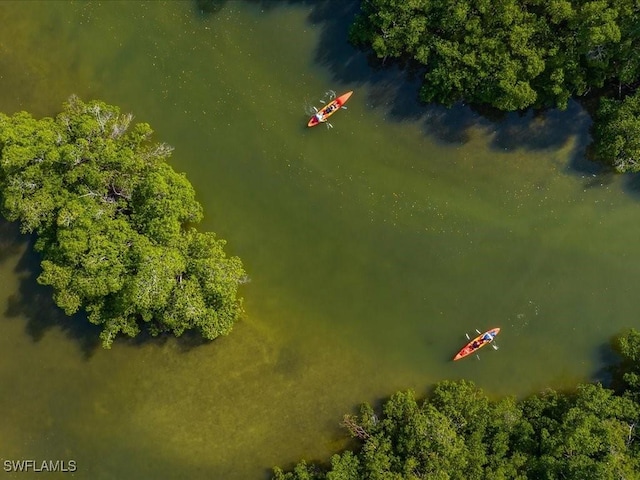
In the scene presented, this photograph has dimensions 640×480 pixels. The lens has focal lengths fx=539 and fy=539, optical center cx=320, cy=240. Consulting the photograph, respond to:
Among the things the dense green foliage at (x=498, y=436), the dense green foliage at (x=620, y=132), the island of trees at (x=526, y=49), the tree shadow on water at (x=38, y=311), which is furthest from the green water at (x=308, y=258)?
the island of trees at (x=526, y=49)

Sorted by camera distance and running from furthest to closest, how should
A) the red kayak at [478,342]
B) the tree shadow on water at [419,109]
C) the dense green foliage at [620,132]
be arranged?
the tree shadow on water at [419,109], the red kayak at [478,342], the dense green foliage at [620,132]

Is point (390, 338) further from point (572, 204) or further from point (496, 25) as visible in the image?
point (496, 25)

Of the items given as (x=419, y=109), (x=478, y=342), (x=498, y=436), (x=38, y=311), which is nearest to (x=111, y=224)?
(x=38, y=311)

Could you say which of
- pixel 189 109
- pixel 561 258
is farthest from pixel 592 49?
pixel 189 109

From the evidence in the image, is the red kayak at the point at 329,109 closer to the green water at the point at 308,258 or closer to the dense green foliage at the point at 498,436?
the green water at the point at 308,258

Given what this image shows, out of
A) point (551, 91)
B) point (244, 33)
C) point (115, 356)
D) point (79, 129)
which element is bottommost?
point (115, 356)

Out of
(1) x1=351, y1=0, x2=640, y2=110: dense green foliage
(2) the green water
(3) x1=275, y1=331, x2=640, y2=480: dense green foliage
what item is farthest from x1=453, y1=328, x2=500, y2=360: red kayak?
(1) x1=351, y1=0, x2=640, y2=110: dense green foliage

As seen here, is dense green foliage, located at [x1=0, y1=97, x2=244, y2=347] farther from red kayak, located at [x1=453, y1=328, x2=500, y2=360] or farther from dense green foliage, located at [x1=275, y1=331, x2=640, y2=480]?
red kayak, located at [x1=453, y1=328, x2=500, y2=360]
